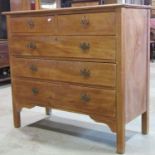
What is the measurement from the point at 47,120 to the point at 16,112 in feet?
1.00

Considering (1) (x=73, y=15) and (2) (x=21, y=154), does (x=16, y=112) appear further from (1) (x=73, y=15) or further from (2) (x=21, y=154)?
(1) (x=73, y=15)

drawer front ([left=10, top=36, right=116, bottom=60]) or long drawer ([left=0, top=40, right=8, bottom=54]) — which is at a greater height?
drawer front ([left=10, top=36, right=116, bottom=60])

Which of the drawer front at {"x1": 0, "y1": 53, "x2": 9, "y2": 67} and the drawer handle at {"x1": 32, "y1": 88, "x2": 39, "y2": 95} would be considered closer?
the drawer handle at {"x1": 32, "y1": 88, "x2": 39, "y2": 95}

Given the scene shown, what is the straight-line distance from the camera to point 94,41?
1.89m

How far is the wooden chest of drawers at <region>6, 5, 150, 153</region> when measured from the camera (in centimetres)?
184

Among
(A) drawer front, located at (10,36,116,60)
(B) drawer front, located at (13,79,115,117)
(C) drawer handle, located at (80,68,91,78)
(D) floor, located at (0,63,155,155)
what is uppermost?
(A) drawer front, located at (10,36,116,60)

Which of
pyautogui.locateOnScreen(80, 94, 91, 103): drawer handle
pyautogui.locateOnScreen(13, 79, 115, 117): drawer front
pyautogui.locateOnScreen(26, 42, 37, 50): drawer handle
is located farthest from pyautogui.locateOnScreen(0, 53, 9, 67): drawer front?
pyautogui.locateOnScreen(80, 94, 91, 103): drawer handle

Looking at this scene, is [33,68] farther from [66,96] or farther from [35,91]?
[66,96]

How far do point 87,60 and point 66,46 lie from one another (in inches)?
7.2

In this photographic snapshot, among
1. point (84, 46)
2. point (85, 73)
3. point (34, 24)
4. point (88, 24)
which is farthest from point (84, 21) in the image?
point (34, 24)

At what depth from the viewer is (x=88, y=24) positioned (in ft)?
6.19

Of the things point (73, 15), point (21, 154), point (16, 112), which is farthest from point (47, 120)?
point (73, 15)

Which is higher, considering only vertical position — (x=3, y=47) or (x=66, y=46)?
(x=66, y=46)

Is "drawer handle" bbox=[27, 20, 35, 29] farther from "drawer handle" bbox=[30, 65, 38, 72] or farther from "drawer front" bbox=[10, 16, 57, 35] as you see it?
"drawer handle" bbox=[30, 65, 38, 72]
